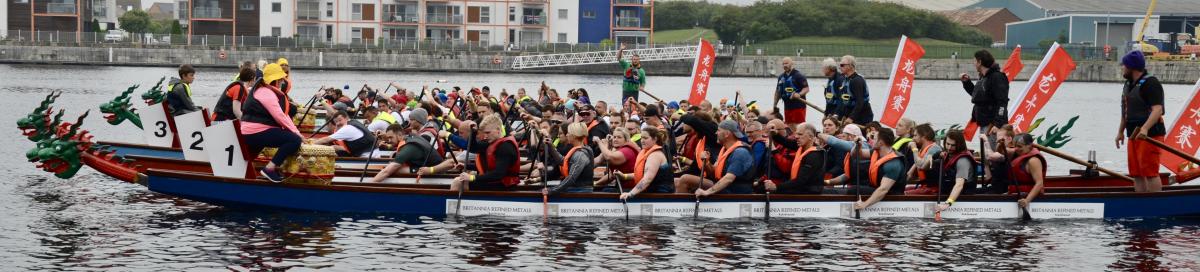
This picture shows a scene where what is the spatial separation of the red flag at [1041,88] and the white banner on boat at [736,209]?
4.80 m

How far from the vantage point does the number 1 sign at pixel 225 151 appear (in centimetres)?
1744

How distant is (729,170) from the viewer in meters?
17.8

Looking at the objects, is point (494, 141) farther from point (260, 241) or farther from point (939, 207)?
point (939, 207)

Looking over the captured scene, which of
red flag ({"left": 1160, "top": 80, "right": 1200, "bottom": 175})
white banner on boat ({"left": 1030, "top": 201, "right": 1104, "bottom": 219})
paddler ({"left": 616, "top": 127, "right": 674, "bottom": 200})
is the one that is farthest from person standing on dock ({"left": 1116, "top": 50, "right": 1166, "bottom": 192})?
paddler ({"left": 616, "top": 127, "right": 674, "bottom": 200})

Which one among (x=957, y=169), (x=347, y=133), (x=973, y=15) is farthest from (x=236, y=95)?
(x=973, y=15)

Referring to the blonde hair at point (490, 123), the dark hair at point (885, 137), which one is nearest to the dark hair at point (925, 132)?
the dark hair at point (885, 137)

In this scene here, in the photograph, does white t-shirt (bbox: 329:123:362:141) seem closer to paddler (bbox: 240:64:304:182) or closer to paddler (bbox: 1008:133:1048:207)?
paddler (bbox: 240:64:304:182)

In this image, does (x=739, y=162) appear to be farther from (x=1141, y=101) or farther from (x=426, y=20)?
(x=426, y=20)

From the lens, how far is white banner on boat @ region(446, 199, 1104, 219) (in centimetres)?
1819

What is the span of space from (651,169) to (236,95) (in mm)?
5109

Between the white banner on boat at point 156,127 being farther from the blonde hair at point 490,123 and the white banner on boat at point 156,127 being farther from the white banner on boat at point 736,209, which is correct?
the blonde hair at point 490,123

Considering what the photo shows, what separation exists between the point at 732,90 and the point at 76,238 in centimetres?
6089

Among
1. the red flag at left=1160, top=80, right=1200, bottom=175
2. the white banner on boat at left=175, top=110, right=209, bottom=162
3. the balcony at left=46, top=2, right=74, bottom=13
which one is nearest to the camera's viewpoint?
the white banner on boat at left=175, top=110, right=209, bottom=162

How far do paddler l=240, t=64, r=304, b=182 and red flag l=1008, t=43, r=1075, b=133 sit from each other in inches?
453
